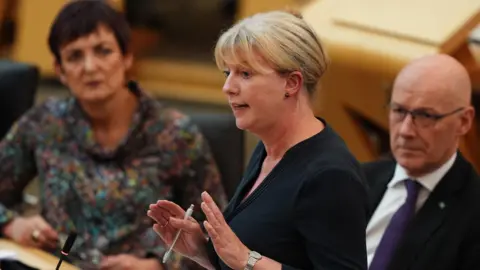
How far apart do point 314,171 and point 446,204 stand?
0.63 meters

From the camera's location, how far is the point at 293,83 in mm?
1625

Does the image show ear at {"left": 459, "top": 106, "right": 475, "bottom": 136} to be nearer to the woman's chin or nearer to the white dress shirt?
the white dress shirt

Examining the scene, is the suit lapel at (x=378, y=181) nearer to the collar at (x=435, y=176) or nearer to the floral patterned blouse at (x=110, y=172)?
the collar at (x=435, y=176)

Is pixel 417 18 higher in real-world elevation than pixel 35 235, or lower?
higher

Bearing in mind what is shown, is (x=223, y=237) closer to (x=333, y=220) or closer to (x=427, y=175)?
(x=333, y=220)

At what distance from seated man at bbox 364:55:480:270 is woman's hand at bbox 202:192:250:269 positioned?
0.64 meters

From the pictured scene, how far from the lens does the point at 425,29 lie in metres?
2.98

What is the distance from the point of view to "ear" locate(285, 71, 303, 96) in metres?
1.62

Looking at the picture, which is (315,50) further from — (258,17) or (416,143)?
(416,143)

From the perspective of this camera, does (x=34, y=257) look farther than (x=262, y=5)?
No

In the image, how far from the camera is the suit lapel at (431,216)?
6.79 feet

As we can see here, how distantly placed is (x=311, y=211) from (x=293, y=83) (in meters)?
0.24

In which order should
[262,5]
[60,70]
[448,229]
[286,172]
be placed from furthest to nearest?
[262,5] < [60,70] < [448,229] < [286,172]

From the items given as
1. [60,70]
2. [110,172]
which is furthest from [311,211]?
[60,70]
